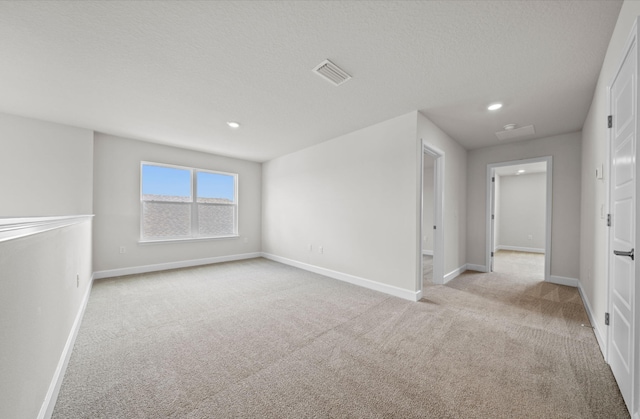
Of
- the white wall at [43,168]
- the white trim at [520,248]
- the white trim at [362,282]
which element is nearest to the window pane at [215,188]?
the white wall at [43,168]

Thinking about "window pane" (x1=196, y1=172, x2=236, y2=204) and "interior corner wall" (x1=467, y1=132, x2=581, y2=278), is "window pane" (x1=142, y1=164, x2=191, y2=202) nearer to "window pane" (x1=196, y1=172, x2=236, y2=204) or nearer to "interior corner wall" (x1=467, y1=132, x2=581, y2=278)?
"window pane" (x1=196, y1=172, x2=236, y2=204)

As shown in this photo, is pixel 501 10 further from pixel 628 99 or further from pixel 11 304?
pixel 11 304

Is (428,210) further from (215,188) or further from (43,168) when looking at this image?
(43,168)

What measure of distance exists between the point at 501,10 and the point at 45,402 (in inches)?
141

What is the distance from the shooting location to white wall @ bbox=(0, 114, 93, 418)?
94cm

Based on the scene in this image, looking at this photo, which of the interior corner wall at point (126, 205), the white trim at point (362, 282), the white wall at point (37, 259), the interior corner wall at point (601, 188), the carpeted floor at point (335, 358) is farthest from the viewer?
the interior corner wall at point (126, 205)

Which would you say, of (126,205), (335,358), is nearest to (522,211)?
(335,358)

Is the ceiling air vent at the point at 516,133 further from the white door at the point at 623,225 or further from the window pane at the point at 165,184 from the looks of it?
the window pane at the point at 165,184

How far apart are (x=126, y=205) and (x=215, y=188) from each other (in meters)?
1.64

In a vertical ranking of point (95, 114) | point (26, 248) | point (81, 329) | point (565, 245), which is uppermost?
point (95, 114)

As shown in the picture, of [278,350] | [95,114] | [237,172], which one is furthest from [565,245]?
[95,114]

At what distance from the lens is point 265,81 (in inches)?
95.1

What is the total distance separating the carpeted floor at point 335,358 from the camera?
1.40m

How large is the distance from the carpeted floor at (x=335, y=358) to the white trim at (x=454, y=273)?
0.62 m
